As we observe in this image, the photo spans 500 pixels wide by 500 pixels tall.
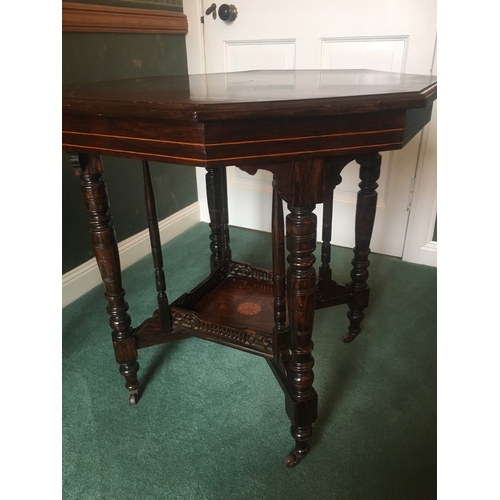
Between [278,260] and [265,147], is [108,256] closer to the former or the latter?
[278,260]

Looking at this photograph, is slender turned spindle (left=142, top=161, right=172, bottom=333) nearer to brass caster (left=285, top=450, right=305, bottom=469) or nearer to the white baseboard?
brass caster (left=285, top=450, right=305, bottom=469)

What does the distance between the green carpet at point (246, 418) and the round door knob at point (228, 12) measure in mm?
1367

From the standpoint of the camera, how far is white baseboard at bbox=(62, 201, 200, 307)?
1.74m

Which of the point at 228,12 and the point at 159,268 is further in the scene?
the point at 228,12

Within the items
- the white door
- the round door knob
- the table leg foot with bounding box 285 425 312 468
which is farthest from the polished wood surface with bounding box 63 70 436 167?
the round door knob

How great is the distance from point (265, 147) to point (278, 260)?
1.23 feet

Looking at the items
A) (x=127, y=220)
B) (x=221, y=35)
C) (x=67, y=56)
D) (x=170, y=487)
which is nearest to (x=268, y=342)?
(x=170, y=487)

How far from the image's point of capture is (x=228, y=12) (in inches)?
76.5

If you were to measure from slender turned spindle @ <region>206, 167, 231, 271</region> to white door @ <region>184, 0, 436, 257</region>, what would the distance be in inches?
27.3

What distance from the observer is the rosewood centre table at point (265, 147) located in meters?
0.72

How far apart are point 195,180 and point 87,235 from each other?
810mm

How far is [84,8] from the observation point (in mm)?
1557

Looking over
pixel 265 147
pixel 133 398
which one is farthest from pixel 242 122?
pixel 133 398

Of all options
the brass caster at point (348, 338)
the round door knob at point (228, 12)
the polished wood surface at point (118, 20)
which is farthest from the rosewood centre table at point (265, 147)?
the round door knob at point (228, 12)
